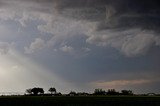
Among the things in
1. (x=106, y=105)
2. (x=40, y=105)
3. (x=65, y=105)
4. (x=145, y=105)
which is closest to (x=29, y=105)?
(x=40, y=105)

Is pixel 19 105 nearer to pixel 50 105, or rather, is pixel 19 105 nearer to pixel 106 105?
pixel 50 105

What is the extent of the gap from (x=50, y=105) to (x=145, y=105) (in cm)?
2108

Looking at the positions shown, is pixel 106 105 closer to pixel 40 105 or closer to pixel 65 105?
pixel 65 105

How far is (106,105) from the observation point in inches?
3246

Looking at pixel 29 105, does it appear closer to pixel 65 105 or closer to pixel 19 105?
pixel 19 105

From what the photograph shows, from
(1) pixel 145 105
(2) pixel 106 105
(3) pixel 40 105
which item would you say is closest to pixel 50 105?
(3) pixel 40 105

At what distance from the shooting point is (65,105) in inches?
3204

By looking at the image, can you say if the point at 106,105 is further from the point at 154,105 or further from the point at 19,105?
the point at 19,105

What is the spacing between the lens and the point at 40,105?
265ft

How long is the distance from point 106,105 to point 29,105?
1637cm

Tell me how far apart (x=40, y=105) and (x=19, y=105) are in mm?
4537

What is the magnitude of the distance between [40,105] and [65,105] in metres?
5.26

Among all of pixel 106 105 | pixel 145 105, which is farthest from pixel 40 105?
pixel 145 105

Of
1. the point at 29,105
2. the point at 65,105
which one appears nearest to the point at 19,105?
the point at 29,105
